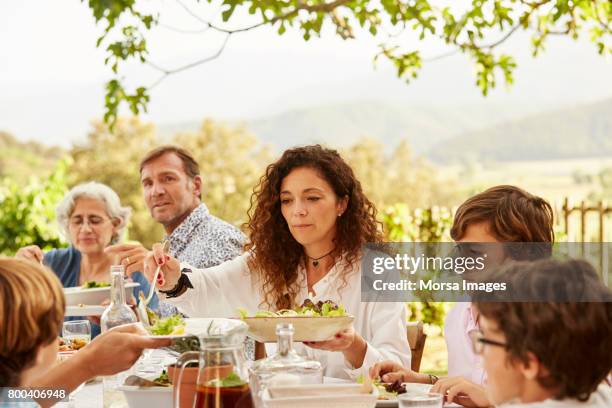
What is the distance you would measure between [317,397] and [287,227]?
5.09ft

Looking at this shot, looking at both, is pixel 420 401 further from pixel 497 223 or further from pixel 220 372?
pixel 497 223

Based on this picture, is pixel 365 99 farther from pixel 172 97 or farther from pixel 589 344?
pixel 589 344

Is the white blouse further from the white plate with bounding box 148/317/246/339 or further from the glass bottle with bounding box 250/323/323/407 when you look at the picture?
the glass bottle with bounding box 250/323/323/407

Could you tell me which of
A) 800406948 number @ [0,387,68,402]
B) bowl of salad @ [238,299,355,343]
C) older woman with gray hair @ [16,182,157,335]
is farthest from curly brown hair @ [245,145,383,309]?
older woman with gray hair @ [16,182,157,335]

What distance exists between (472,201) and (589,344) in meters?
1.10

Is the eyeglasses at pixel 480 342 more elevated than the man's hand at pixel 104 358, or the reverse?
the eyeglasses at pixel 480 342

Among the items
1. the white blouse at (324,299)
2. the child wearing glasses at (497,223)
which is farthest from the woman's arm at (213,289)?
the child wearing glasses at (497,223)

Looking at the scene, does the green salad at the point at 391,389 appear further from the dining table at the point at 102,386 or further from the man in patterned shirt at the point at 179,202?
the man in patterned shirt at the point at 179,202

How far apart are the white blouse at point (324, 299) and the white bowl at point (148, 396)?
795 millimetres

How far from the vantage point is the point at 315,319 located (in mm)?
2223

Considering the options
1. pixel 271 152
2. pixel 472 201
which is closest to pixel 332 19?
pixel 472 201

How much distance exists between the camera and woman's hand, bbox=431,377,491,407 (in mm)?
2145

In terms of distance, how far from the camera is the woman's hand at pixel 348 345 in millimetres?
2348

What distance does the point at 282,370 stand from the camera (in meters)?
1.84
